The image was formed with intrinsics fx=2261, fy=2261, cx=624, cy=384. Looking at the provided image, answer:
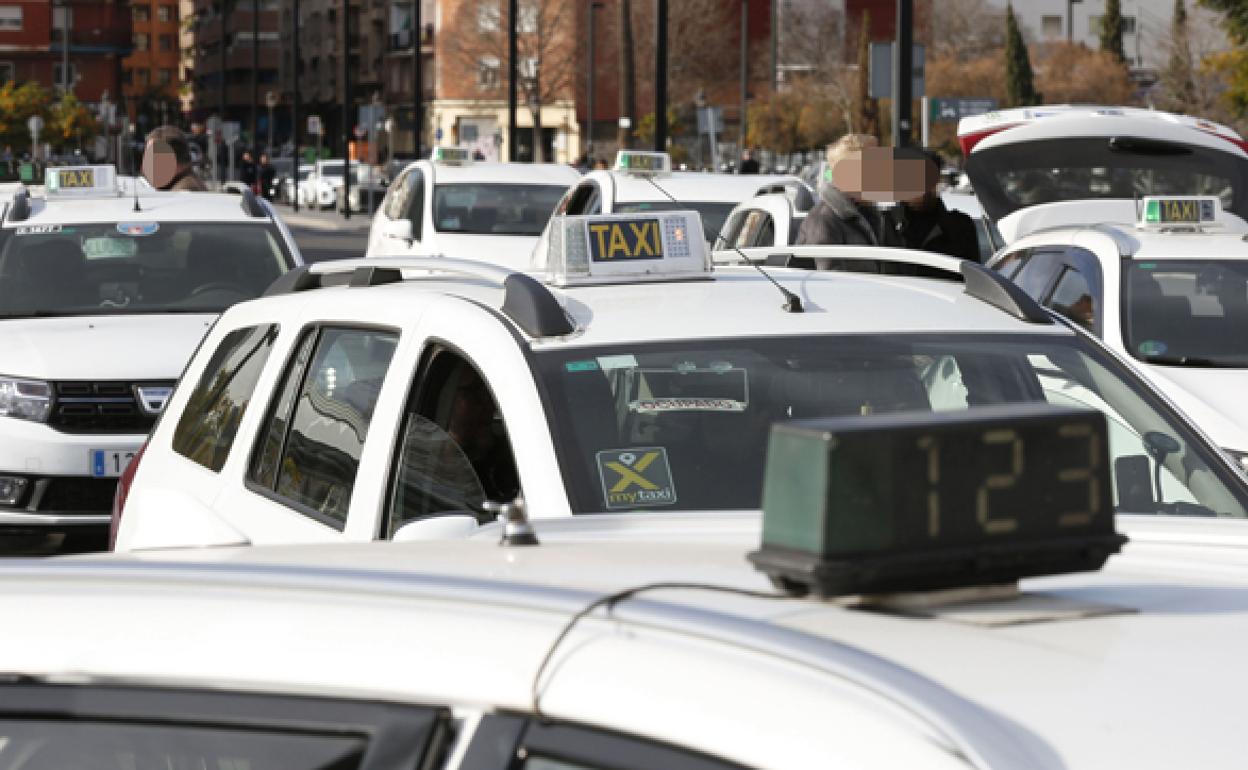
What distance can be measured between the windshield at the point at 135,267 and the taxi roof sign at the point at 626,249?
559cm

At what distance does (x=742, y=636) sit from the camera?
1737 millimetres

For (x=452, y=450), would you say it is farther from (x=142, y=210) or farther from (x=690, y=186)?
(x=690, y=186)

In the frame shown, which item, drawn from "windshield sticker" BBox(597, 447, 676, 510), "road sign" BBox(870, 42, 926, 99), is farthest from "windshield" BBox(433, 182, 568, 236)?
"windshield sticker" BBox(597, 447, 676, 510)

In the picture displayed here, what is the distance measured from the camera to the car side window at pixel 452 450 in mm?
4559

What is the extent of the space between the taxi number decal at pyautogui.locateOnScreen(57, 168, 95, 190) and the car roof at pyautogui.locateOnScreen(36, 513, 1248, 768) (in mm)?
10243

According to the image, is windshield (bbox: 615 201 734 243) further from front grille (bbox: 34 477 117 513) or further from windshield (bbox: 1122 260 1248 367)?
front grille (bbox: 34 477 117 513)

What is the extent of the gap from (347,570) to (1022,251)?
29.0ft

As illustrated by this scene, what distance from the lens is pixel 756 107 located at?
79.6 metres

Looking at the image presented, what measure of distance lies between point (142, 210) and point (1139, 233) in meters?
4.89

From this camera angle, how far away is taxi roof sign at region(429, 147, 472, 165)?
20344 mm

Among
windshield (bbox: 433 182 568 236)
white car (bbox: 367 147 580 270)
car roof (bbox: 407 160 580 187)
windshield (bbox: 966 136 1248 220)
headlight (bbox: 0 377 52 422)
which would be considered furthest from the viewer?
car roof (bbox: 407 160 580 187)

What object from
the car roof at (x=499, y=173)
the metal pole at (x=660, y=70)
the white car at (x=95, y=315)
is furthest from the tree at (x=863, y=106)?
the white car at (x=95, y=315)

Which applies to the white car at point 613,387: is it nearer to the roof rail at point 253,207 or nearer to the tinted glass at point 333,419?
the tinted glass at point 333,419

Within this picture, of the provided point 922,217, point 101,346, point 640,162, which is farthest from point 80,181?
point 640,162
